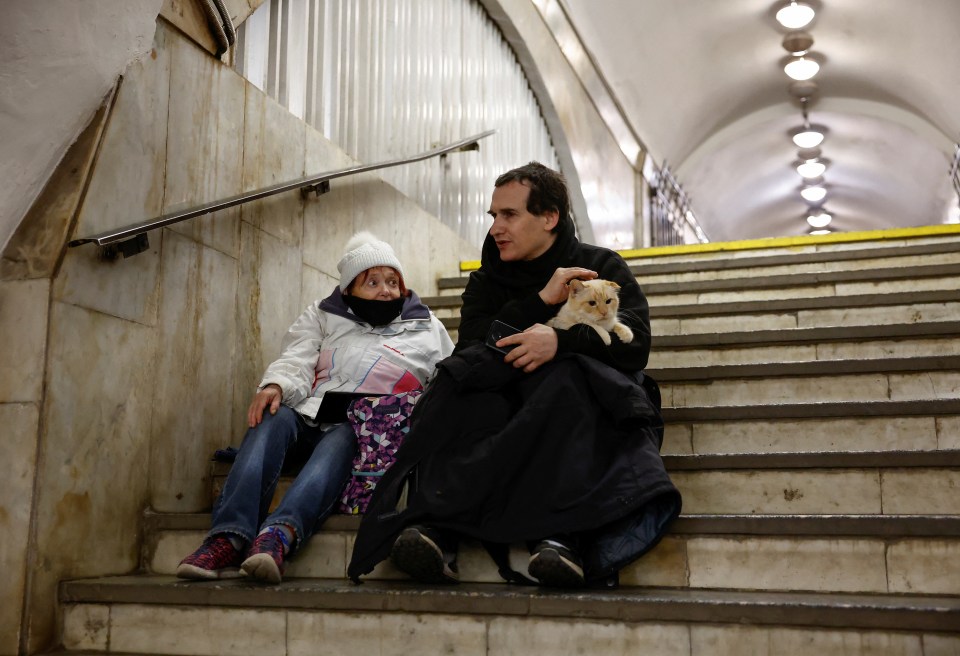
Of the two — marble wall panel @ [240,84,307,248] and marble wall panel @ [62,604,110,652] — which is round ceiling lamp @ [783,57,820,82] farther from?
marble wall panel @ [62,604,110,652]

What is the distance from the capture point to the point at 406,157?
19.2 ft

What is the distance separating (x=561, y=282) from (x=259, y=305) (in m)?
1.60

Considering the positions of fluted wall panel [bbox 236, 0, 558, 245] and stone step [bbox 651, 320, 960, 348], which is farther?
fluted wall panel [bbox 236, 0, 558, 245]

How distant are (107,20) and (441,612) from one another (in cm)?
199

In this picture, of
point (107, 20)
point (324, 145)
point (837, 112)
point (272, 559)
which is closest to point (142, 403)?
point (272, 559)

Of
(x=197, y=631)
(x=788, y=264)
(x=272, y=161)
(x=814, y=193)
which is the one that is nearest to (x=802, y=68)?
(x=814, y=193)

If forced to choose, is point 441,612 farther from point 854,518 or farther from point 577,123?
point 577,123

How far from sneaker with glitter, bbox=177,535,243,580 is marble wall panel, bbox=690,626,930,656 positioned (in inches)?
53.6

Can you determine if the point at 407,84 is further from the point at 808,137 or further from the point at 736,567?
the point at 808,137

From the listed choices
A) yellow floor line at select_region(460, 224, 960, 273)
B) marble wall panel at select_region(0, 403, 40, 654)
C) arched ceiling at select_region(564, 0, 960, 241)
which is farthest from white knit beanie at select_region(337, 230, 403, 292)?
arched ceiling at select_region(564, 0, 960, 241)

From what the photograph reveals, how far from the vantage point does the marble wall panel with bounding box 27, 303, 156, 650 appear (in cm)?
281

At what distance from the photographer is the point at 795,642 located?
7.11ft

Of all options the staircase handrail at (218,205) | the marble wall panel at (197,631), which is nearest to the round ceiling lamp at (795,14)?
the staircase handrail at (218,205)

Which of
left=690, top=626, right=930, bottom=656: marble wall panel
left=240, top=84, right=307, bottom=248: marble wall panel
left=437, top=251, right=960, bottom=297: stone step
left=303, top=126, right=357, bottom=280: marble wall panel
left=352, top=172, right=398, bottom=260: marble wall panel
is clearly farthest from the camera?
left=352, top=172, right=398, bottom=260: marble wall panel
